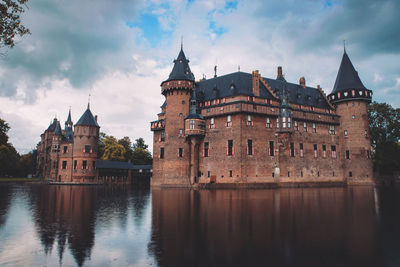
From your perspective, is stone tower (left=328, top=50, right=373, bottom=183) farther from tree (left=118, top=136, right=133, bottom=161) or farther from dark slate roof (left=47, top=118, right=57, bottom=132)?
dark slate roof (left=47, top=118, right=57, bottom=132)

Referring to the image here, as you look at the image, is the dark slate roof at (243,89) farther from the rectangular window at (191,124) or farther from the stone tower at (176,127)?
the rectangular window at (191,124)

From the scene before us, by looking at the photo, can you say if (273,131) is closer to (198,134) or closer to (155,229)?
(198,134)

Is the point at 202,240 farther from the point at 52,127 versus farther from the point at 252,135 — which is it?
the point at 52,127

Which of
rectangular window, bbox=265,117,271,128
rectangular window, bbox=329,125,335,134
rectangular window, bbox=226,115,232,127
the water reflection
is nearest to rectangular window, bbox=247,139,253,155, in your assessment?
rectangular window, bbox=226,115,232,127

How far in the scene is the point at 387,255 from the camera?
846 centimetres

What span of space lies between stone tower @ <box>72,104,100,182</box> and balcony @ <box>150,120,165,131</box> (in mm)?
16570

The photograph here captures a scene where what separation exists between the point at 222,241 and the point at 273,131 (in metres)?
37.3

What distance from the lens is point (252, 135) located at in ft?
142

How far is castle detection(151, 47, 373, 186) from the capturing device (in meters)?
43.1

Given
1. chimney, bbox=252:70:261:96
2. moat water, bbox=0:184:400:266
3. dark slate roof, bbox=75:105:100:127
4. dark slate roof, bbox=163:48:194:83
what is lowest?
moat water, bbox=0:184:400:266

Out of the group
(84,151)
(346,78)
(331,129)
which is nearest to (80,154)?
(84,151)

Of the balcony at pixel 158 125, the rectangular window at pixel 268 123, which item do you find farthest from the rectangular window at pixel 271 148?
the balcony at pixel 158 125

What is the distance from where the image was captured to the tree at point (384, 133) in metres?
61.4

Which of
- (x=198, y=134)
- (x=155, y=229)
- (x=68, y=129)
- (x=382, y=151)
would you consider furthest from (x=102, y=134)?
(x=155, y=229)
